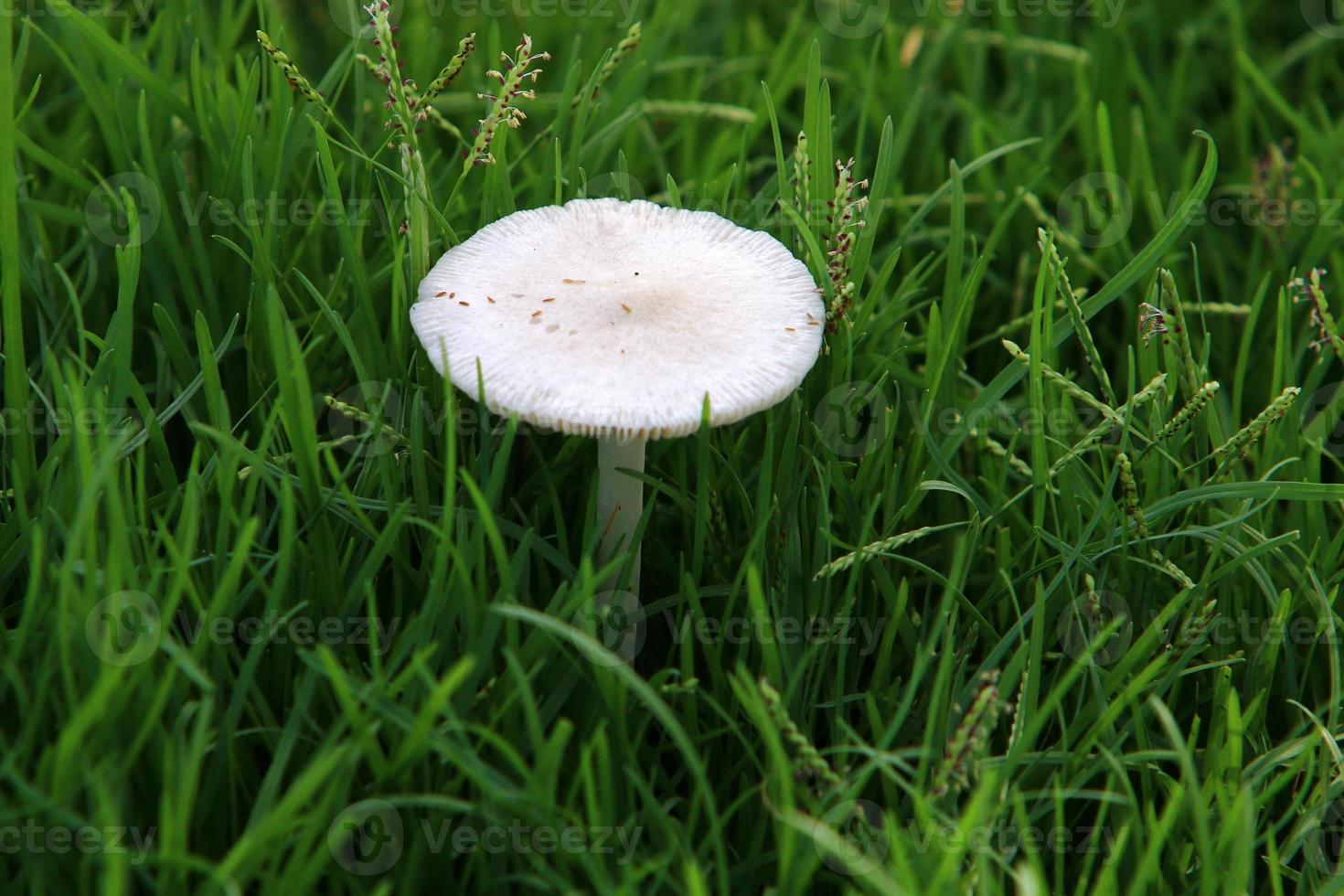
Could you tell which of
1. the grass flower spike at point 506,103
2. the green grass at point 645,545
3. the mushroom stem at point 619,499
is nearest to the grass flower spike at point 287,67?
the green grass at point 645,545

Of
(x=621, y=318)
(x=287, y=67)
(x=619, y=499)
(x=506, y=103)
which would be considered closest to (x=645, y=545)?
(x=619, y=499)

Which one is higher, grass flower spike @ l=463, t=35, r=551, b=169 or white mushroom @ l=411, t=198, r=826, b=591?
grass flower spike @ l=463, t=35, r=551, b=169

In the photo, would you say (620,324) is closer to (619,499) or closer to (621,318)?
(621,318)

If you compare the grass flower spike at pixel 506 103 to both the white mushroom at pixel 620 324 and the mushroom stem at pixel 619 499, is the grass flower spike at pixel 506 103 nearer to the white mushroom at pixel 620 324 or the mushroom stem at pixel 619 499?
the white mushroom at pixel 620 324

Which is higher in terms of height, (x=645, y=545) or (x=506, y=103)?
(x=506, y=103)

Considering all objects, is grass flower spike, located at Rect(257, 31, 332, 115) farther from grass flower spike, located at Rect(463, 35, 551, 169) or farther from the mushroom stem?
the mushroom stem

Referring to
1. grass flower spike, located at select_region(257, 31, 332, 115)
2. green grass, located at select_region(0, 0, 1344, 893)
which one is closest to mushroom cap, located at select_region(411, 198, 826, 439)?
green grass, located at select_region(0, 0, 1344, 893)
